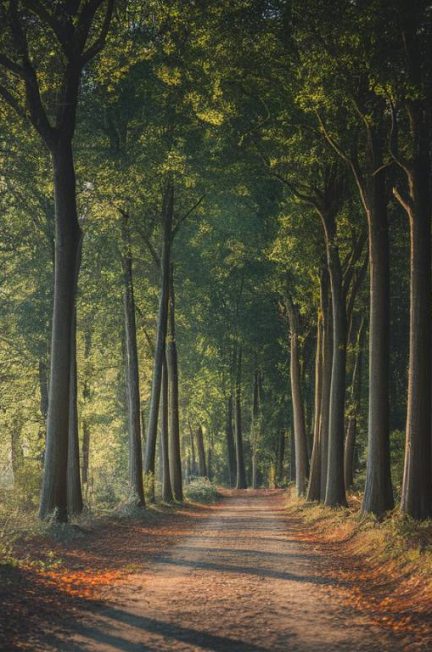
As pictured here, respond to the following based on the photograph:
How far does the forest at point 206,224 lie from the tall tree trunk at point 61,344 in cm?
4

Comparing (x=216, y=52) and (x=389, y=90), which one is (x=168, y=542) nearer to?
(x=389, y=90)

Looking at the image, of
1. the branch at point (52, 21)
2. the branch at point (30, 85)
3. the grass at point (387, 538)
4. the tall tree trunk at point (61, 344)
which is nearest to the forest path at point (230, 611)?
the grass at point (387, 538)

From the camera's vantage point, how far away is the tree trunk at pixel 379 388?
609 inches

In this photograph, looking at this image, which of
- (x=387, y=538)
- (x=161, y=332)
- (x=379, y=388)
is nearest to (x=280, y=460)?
(x=161, y=332)

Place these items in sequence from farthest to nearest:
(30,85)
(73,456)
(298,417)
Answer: (298,417) → (73,456) → (30,85)

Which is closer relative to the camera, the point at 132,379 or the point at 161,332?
the point at 132,379

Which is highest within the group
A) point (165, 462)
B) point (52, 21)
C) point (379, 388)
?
point (52, 21)

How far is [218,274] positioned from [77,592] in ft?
92.5

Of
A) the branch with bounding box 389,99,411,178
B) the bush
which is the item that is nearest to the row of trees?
the branch with bounding box 389,99,411,178

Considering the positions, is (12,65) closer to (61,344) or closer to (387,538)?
(61,344)

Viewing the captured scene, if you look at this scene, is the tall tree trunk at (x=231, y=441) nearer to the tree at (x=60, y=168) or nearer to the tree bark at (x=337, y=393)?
the tree bark at (x=337, y=393)

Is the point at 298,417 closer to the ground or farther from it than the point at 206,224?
closer to the ground

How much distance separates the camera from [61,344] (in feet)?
48.9

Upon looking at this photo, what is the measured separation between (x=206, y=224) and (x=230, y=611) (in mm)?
22647
